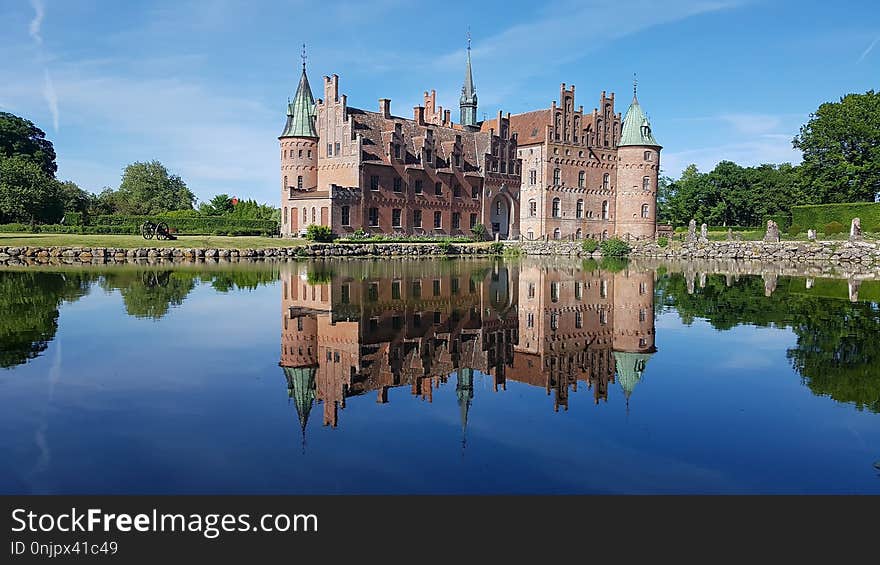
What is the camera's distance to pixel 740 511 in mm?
5223

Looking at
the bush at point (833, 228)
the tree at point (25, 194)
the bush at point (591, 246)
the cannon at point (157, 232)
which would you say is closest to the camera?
the cannon at point (157, 232)

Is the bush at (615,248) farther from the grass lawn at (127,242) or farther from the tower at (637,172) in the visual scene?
the grass lawn at (127,242)

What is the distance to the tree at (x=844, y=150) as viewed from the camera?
56.4 meters

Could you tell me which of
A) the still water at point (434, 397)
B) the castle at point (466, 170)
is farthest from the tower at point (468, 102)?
the still water at point (434, 397)

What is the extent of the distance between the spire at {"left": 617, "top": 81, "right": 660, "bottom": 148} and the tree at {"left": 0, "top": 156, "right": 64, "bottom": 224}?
4820cm

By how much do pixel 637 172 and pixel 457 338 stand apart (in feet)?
182

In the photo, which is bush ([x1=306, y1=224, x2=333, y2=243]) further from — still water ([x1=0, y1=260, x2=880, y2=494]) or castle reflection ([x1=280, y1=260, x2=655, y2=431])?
still water ([x1=0, y1=260, x2=880, y2=494])

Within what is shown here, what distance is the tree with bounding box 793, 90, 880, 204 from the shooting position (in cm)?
5638

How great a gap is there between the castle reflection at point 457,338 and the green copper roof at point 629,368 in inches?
0.6

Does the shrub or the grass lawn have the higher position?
the shrub

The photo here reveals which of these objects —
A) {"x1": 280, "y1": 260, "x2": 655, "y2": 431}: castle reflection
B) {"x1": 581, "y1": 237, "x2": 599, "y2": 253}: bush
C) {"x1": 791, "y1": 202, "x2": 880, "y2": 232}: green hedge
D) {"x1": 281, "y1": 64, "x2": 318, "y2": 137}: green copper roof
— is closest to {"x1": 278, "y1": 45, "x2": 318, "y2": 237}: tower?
{"x1": 281, "y1": 64, "x2": 318, "y2": 137}: green copper roof

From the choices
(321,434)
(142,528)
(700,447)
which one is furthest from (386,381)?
(142,528)

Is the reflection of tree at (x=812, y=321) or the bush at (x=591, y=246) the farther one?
the bush at (x=591, y=246)

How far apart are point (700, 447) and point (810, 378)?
3983 mm
